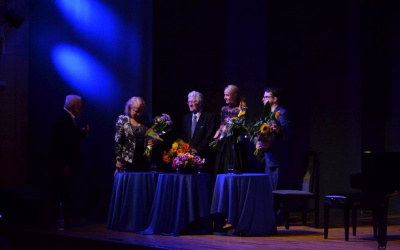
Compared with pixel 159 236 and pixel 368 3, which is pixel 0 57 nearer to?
pixel 159 236

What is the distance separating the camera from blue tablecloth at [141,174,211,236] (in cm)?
655

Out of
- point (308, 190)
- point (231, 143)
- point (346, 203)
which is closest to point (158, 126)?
point (231, 143)

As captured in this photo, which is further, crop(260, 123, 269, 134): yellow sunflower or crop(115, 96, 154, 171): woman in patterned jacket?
crop(115, 96, 154, 171): woman in patterned jacket

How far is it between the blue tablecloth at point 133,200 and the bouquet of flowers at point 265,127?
1.15 meters

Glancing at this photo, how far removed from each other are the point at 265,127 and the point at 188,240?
141 cm

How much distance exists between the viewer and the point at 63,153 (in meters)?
7.21

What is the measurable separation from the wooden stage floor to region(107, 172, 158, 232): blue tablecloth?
0.16 m

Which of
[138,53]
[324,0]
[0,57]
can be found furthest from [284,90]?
[0,57]

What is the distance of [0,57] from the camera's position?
25.8 feet

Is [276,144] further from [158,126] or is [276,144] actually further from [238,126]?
[158,126]

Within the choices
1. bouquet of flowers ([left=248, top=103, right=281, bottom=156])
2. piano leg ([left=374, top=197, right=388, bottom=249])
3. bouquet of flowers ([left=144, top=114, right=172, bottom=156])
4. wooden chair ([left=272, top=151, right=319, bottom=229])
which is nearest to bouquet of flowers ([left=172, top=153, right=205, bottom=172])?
bouquet of flowers ([left=144, top=114, right=172, bottom=156])

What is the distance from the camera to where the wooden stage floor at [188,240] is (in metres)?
5.74

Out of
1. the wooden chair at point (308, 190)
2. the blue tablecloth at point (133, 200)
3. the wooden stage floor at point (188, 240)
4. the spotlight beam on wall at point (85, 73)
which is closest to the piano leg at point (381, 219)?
the wooden stage floor at point (188, 240)

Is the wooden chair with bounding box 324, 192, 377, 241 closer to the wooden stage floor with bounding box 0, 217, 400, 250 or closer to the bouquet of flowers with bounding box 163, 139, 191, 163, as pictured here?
the wooden stage floor with bounding box 0, 217, 400, 250
